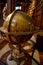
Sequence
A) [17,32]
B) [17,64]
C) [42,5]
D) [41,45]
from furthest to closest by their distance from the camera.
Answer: [42,5] → [41,45] → [17,64] → [17,32]

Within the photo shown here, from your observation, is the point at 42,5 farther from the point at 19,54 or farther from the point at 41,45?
the point at 19,54

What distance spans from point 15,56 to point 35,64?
23 cm

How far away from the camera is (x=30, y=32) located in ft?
4.24

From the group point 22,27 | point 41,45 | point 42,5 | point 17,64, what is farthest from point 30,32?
point 42,5

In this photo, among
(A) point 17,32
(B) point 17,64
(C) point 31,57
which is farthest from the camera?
(C) point 31,57

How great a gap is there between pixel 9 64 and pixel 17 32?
0.37 meters

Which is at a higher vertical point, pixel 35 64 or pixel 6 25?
pixel 6 25

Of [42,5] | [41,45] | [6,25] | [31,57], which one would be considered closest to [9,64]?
[31,57]

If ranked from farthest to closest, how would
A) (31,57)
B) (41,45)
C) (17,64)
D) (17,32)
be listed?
(41,45) → (31,57) → (17,64) → (17,32)

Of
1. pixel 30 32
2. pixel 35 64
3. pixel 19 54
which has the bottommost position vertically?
pixel 35 64

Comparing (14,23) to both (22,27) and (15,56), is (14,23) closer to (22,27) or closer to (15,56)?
(22,27)

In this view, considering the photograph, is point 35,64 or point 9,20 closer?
point 9,20

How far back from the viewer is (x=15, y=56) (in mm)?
1429

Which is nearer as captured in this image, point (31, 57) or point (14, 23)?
A: point (14, 23)
